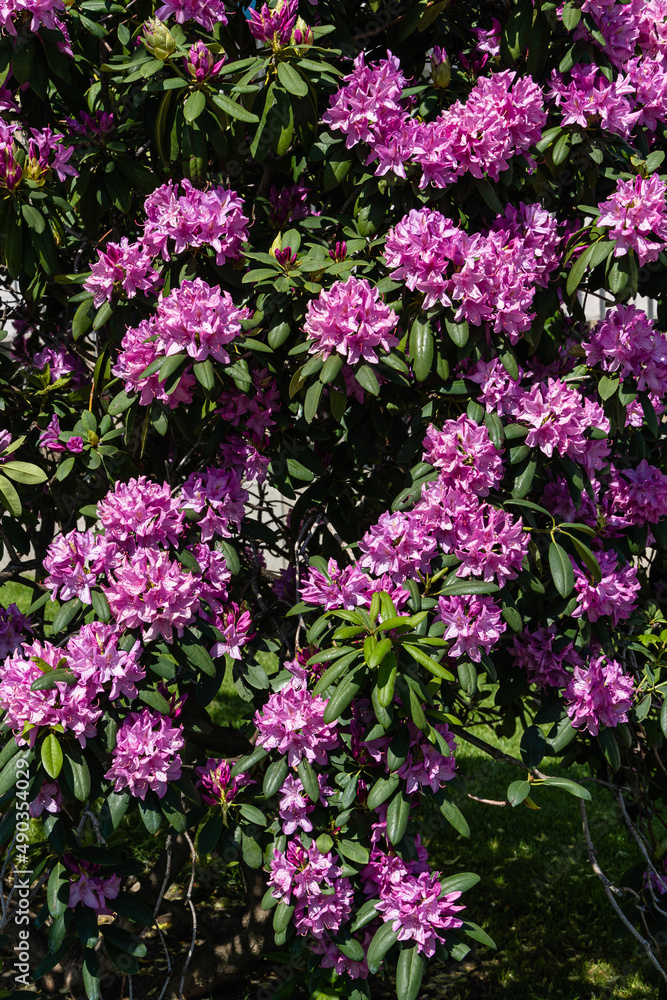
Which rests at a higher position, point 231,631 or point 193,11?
point 193,11

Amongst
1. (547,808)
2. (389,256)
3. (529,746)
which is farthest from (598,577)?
(547,808)

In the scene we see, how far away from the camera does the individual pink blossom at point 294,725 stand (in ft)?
6.00

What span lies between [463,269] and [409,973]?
4.57 ft

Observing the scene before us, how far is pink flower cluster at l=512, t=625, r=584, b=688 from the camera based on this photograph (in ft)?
6.63

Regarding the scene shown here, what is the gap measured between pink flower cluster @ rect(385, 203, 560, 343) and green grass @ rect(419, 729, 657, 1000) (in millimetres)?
1098

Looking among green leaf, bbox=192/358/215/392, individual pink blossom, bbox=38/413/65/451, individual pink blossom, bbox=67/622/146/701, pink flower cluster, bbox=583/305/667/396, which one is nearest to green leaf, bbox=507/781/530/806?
individual pink blossom, bbox=67/622/146/701

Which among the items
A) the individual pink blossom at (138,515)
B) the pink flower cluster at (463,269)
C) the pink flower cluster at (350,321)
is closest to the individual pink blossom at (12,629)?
the individual pink blossom at (138,515)

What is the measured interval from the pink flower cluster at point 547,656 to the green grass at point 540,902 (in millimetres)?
305

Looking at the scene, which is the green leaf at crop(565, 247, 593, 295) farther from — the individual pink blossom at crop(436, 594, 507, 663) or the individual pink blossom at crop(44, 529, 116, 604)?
the individual pink blossom at crop(44, 529, 116, 604)

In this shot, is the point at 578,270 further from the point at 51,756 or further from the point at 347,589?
the point at 51,756

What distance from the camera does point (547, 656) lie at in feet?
6.75

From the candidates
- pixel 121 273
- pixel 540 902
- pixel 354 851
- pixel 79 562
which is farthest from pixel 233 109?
pixel 540 902

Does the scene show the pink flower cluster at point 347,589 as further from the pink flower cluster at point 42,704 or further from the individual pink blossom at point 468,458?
the pink flower cluster at point 42,704

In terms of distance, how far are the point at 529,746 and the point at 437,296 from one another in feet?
3.31
